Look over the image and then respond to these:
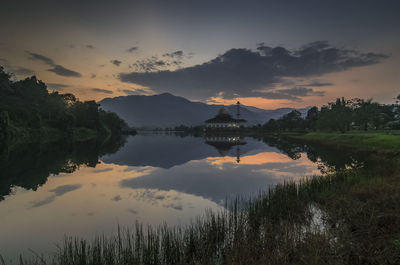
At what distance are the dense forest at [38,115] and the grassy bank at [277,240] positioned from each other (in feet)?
188

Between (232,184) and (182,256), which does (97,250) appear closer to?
(182,256)

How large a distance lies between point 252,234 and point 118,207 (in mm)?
7603

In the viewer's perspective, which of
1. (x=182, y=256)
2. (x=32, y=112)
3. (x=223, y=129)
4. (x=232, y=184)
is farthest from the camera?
(x=223, y=129)

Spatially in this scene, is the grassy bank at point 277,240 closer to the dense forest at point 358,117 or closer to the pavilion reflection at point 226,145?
the pavilion reflection at point 226,145

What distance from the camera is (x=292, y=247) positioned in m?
6.00

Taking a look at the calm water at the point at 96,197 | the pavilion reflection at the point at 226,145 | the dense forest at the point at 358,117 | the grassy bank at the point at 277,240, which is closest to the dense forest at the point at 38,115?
the calm water at the point at 96,197

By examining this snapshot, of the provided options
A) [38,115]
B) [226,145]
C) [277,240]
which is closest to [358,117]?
[226,145]

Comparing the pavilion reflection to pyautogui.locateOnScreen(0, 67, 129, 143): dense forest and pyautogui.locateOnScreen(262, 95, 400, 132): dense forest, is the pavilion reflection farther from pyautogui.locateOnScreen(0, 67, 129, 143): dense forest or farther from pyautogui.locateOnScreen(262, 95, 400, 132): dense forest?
pyautogui.locateOnScreen(0, 67, 129, 143): dense forest

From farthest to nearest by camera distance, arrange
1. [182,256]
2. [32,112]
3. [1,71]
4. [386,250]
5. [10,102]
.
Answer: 1. [1,71]
2. [10,102]
3. [32,112]
4. [182,256]
5. [386,250]

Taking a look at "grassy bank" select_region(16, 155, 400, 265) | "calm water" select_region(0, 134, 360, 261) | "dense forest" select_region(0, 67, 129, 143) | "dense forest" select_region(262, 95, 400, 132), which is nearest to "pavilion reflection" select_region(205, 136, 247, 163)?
"calm water" select_region(0, 134, 360, 261)

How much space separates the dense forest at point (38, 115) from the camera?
56.1 metres

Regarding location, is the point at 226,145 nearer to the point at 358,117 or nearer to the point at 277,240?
the point at 358,117

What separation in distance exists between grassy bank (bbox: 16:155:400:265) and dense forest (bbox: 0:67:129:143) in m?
57.2

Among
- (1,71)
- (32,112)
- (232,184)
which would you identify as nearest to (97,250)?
(232,184)
